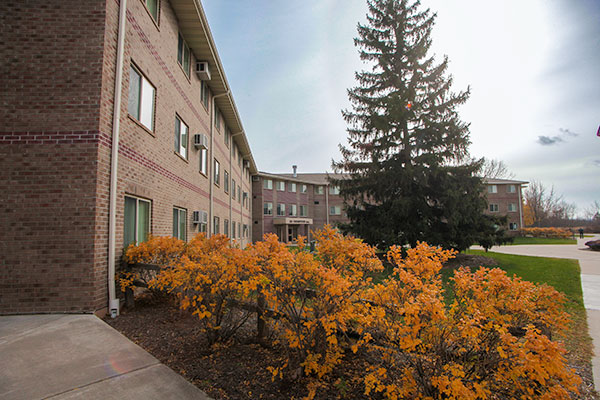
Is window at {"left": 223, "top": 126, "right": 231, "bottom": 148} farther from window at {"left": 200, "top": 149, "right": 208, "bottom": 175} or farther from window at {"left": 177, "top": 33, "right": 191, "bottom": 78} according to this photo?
window at {"left": 177, "top": 33, "right": 191, "bottom": 78}

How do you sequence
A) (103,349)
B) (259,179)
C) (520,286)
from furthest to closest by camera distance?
(259,179), (103,349), (520,286)

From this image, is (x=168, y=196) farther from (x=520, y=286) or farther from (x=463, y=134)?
(x=463, y=134)

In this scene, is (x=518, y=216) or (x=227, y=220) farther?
(x=518, y=216)

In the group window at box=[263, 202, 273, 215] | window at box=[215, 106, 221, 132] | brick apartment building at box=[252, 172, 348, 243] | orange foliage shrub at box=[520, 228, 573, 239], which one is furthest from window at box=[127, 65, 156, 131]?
orange foliage shrub at box=[520, 228, 573, 239]

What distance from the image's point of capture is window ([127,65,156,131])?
6.78 m

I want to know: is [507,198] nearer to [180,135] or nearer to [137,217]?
[180,135]

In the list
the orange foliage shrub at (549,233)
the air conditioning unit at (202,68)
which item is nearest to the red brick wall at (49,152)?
the air conditioning unit at (202,68)

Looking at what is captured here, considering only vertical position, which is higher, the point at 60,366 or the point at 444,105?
the point at 444,105

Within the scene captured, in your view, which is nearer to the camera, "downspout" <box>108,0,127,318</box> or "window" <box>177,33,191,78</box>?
"downspout" <box>108,0,127,318</box>

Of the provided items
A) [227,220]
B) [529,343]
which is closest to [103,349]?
[529,343]

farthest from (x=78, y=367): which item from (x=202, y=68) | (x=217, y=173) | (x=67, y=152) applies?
(x=217, y=173)

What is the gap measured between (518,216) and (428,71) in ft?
119

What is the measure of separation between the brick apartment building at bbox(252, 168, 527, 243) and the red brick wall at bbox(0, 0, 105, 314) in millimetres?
27764

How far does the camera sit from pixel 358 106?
52.0 feet
